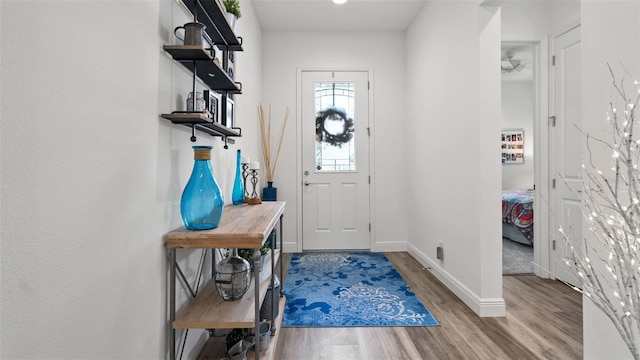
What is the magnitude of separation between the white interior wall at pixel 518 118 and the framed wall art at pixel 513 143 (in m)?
0.07

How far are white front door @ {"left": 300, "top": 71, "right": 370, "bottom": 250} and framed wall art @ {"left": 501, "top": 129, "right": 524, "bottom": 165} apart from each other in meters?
3.81

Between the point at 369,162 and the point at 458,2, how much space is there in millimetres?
1890

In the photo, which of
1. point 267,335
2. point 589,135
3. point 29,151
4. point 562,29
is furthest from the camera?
point 562,29

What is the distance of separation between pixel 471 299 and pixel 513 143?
496 centimetres

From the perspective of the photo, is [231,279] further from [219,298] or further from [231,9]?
[231,9]

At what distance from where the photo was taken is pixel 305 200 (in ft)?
12.2

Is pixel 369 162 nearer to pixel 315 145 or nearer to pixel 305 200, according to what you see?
pixel 315 145

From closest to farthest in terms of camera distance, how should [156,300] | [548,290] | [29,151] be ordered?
[29,151]
[156,300]
[548,290]

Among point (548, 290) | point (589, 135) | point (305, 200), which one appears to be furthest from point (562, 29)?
point (305, 200)

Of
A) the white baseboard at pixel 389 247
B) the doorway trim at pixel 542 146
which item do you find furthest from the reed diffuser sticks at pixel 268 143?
the doorway trim at pixel 542 146

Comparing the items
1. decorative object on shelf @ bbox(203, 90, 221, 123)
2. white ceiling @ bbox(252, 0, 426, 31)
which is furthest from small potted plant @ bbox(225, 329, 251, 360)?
white ceiling @ bbox(252, 0, 426, 31)

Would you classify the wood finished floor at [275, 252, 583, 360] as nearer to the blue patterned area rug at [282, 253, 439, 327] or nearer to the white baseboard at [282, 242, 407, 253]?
the blue patterned area rug at [282, 253, 439, 327]

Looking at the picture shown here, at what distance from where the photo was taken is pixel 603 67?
117cm

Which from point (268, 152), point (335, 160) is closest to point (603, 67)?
point (335, 160)
